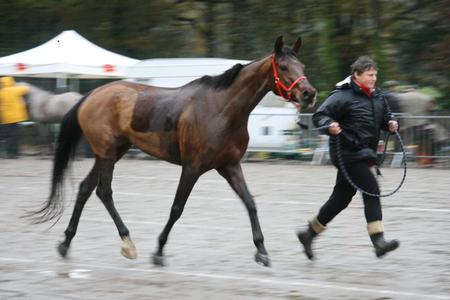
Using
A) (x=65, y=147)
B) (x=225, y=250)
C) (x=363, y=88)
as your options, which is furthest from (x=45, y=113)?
(x=363, y=88)

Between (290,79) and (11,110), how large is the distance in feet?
50.7

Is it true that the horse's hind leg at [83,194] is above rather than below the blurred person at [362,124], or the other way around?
below

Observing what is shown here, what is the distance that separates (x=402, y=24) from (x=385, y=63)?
1801 mm

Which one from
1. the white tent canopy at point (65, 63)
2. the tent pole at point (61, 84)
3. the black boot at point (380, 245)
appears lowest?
the tent pole at point (61, 84)

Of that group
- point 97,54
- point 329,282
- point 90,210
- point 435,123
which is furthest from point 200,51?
point 329,282

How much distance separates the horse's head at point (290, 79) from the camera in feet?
28.1

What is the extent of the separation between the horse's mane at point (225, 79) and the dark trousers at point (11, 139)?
14.6 m

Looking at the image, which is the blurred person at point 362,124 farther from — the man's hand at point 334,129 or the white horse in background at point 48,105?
the white horse in background at point 48,105

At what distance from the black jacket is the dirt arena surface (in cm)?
104

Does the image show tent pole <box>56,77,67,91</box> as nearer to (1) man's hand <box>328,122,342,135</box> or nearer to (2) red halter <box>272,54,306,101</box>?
(2) red halter <box>272,54,306,101</box>

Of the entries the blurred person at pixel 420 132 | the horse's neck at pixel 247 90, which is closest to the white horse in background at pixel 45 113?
the blurred person at pixel 420 132

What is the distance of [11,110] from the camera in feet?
75.7

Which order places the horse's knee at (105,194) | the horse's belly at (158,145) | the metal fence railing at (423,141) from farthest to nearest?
the metal fence railing at (423,141)
the horse's knee at (105,194)
the horse's belly at (158,145)

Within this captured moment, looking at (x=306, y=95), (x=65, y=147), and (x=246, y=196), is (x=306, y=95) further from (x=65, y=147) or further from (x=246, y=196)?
(x=65, y=147)
